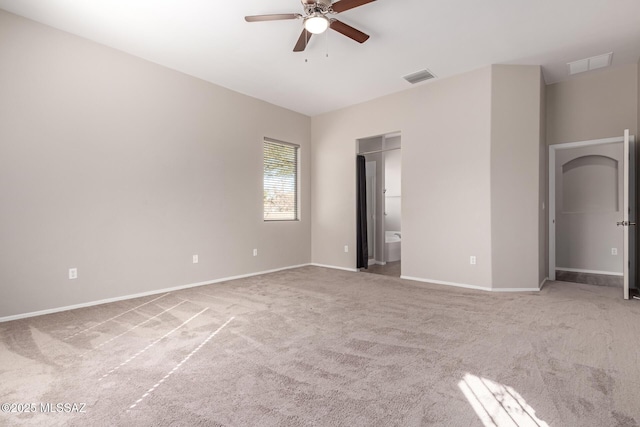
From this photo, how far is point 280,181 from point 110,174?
2.80 metres

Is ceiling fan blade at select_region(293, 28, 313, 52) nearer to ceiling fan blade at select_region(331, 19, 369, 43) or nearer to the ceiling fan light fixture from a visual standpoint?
the ceiling fan light fixture

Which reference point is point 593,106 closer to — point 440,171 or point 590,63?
point 590,63

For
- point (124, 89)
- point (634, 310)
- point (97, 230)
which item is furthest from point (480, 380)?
point (124, 89)

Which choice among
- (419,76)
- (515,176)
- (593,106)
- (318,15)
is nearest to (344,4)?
(318,15)

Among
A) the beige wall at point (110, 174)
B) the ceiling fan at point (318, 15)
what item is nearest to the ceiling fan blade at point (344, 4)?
the ceiling fan at point (318, 15)

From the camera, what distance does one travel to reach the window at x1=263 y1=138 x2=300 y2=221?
18.6ft

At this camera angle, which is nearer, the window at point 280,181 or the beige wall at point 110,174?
the beige wall at point 110,174

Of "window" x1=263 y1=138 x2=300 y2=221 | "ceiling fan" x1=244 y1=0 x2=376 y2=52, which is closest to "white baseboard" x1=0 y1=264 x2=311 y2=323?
"window" x1=263 y1=138 x2=300 y2=221

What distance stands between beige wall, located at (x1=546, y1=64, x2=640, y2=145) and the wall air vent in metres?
0.24

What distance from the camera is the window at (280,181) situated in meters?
5.68

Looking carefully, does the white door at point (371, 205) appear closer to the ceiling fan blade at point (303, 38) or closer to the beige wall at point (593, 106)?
the beige wall at point (593, 106)

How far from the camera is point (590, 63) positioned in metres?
4.11

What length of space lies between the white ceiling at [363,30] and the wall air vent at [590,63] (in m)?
0.09

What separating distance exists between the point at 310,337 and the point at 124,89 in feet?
12.0
